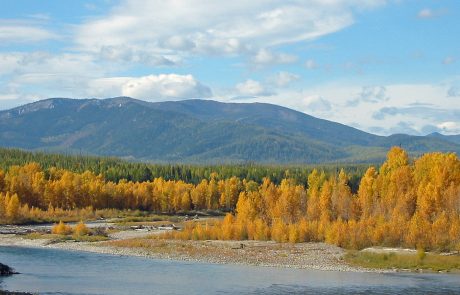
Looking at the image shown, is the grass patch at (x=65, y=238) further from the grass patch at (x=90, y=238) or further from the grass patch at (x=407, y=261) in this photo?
the grass patch at (x=407, y=261)

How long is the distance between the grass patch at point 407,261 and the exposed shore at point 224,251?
6.62 ft

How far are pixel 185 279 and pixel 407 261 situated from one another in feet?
88.9

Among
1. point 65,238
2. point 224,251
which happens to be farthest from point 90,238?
point 224,251

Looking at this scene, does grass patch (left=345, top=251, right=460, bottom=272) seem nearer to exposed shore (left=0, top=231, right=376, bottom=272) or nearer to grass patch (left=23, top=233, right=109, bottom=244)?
exposed shore (left=0, top=231, right=376, bottom=272)

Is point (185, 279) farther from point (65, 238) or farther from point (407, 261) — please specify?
point (65, 238)

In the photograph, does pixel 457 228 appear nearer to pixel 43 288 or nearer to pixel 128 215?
pixel 43 288

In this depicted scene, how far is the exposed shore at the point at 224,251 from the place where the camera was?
8112cm

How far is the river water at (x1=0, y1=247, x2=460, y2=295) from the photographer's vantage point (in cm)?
5988

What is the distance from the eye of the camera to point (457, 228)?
293 feet

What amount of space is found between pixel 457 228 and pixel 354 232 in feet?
42.4

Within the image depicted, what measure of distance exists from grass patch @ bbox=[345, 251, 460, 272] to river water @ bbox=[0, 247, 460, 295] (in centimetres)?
494

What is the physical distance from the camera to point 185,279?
220 ft

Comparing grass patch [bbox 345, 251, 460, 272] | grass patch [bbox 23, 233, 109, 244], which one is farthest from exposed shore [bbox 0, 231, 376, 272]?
grass patch [bbox 345, 251, 460, 272]

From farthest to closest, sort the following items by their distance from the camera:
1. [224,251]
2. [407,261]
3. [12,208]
Answer: [12,208] < [224,251] < [407,261]
